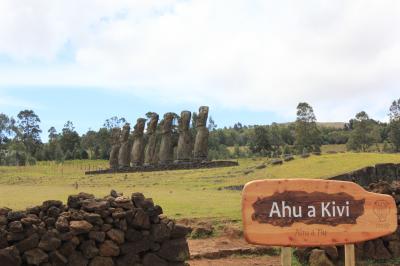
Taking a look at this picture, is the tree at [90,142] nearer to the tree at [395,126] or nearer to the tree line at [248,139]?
the tree line at [248,139]

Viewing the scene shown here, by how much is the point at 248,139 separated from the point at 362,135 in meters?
30.6

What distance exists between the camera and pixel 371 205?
5785 mm

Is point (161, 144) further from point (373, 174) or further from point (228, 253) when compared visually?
point (228, 253)

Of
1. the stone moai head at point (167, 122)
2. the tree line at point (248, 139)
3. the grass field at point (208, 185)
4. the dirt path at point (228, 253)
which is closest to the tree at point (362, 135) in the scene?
the tree line at point (248, 139)

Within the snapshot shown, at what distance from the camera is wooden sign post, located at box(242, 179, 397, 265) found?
5.60 meters

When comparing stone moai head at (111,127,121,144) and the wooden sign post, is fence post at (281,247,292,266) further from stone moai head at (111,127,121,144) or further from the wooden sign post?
stone moai head at (111,127,121,144)

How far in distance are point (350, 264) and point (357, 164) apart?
54.0 feet

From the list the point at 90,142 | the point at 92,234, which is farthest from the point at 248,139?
the point at 92,234

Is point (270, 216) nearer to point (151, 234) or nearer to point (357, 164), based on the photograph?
point (151, 234)

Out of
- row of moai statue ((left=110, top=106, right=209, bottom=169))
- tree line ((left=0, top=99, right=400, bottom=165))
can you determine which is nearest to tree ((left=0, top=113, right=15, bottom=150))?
tree line ((left=0, top=99, right=400, bottom=165))

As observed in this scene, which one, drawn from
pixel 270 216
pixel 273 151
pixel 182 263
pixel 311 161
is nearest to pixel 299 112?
pixel 273 151

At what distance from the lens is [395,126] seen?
2264 inches

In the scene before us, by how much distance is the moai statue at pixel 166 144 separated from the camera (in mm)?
41062

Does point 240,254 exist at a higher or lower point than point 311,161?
lower
